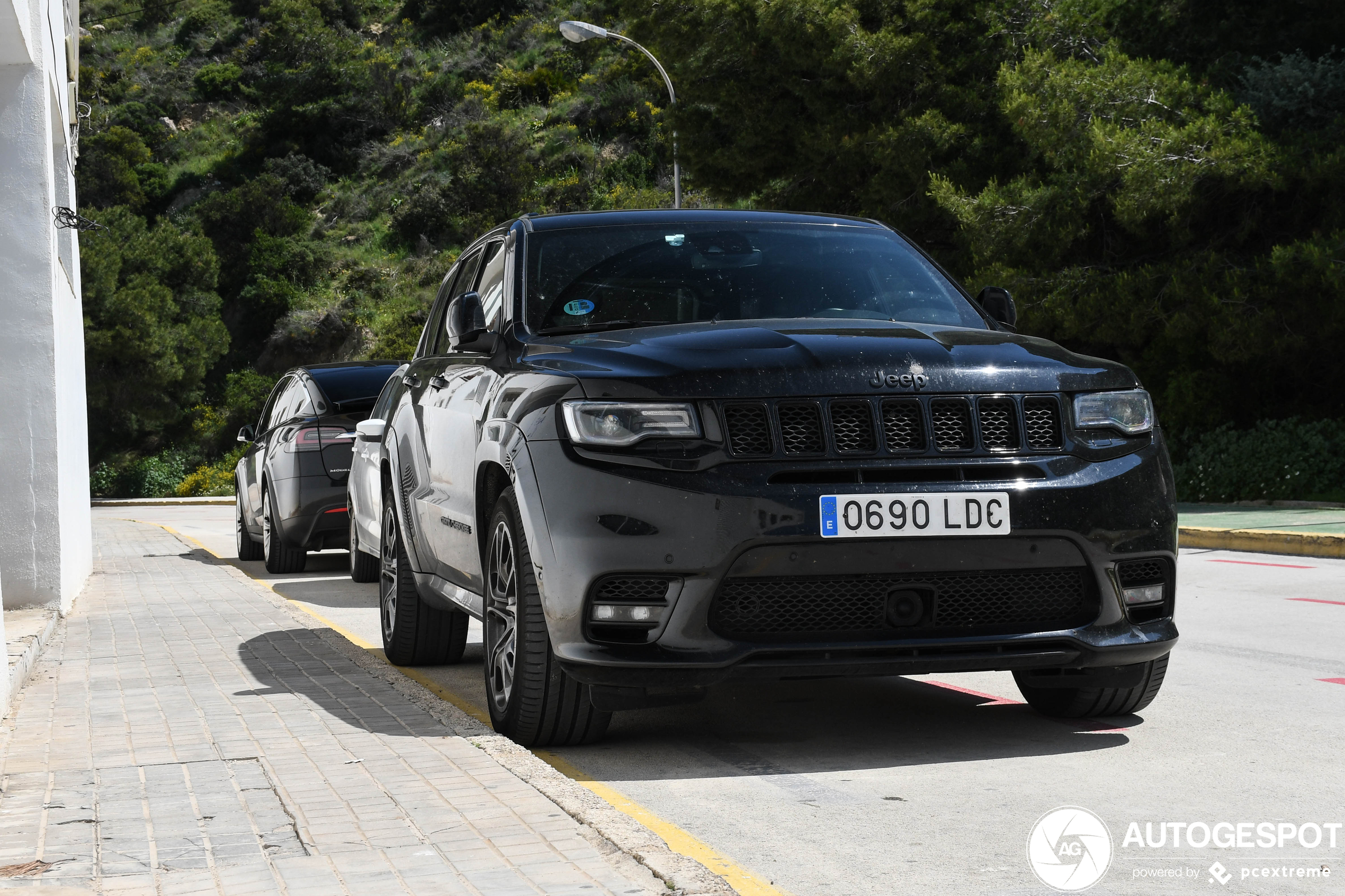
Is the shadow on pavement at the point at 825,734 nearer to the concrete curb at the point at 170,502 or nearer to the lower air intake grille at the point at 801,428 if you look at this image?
the lower air intake grille at the point at 801,428

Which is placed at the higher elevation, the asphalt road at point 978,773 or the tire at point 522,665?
the tire at point 522,665

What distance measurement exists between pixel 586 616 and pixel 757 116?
22.8 metres

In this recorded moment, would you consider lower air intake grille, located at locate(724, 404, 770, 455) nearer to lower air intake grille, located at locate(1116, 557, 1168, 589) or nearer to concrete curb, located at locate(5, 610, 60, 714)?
lower air intake grille, located at locate(1116, 557, 1168, 589)

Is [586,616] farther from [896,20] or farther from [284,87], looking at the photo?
[284,87]

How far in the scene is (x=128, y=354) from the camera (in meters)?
47.5

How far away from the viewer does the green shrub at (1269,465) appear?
64.4 feet

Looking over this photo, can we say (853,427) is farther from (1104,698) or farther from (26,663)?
(26,663)

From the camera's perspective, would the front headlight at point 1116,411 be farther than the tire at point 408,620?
No

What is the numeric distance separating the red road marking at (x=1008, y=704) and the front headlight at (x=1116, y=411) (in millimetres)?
1150

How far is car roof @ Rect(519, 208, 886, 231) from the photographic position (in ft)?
Result: 20.7

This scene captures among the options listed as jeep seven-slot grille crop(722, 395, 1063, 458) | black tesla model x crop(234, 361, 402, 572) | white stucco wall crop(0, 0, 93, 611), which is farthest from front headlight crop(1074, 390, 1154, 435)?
black tesla model x crop(234, 361, 402, 572)

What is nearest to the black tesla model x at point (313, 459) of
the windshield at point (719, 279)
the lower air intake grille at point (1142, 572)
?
the windshield at point (719, 279)

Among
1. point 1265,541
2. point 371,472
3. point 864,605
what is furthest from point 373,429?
point 1265,541

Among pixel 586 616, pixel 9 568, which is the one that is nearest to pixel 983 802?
pixel 586 616
